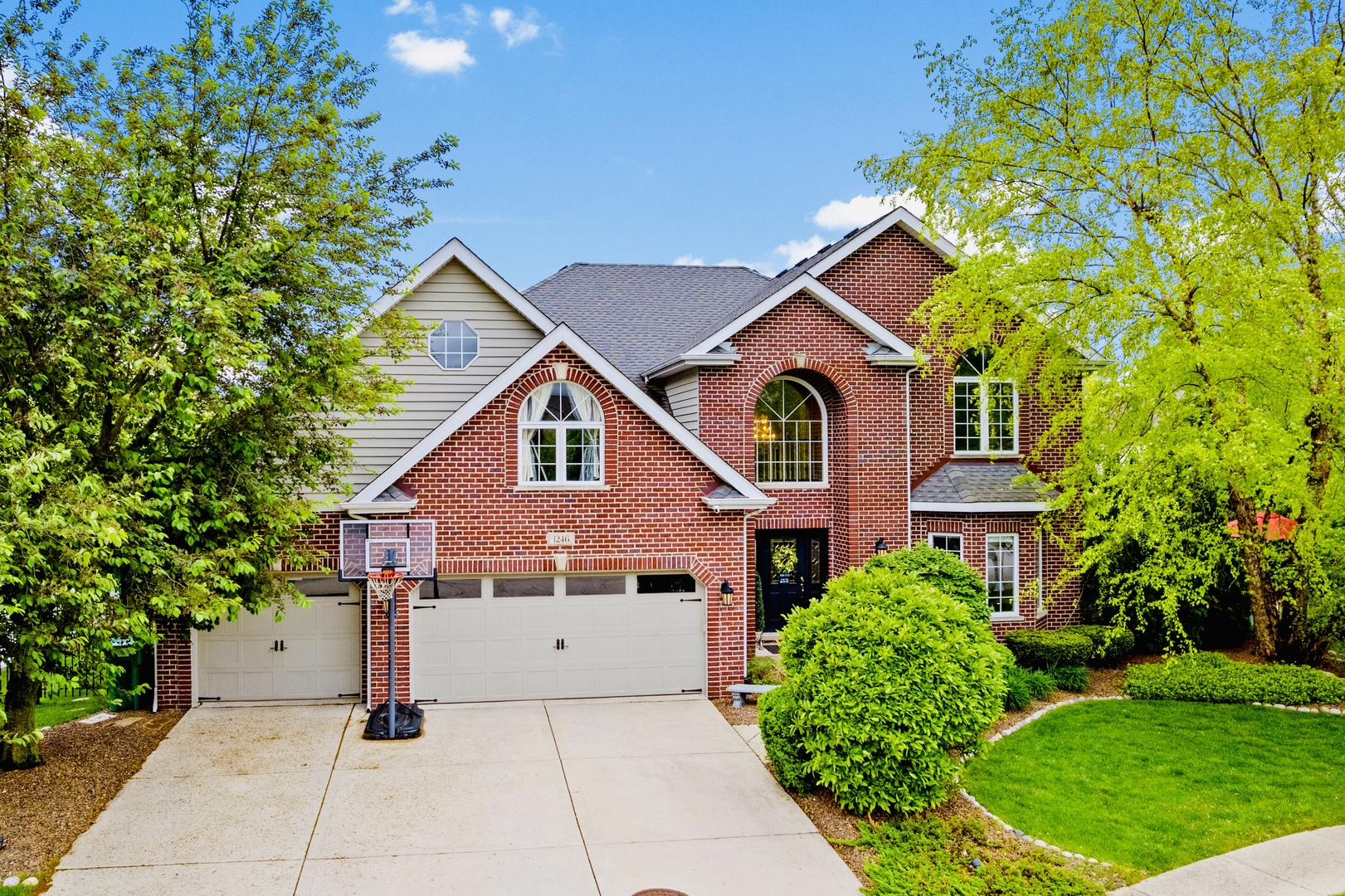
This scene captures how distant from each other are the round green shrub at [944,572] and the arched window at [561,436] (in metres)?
4.67

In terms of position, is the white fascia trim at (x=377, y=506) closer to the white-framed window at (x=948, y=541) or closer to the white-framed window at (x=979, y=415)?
the white-framed window at (x=948, y=541)

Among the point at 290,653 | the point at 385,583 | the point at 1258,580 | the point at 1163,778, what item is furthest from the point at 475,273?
the point at 1258,580

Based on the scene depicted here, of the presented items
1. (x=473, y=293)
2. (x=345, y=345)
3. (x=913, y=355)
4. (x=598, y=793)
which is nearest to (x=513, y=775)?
(x=598, y=793)

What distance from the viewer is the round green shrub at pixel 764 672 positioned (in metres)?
14.9

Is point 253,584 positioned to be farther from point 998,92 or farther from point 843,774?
point 998,92

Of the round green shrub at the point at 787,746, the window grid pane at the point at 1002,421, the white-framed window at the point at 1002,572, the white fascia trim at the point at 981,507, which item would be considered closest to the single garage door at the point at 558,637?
the round green shrub at the point at 787,746

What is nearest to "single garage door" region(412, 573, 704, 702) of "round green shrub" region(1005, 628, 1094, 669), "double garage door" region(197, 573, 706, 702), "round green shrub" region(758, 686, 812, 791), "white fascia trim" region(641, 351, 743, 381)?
"double garage door" region(197, 573, 706, 702)

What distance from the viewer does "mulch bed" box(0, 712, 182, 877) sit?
8750 mm

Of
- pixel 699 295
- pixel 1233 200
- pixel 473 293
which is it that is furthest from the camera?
pixel 699 295

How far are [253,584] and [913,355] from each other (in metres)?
11.8

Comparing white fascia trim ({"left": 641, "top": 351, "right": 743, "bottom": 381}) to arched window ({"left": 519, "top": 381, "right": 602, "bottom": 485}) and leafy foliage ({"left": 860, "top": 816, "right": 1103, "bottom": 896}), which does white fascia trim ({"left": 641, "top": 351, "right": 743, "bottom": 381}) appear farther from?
leafy foliage ({"left": 860, "top": 816, "right": 1103, "bottom": 896})

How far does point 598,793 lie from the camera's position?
10492 millimetres

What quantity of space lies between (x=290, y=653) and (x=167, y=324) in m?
6.24

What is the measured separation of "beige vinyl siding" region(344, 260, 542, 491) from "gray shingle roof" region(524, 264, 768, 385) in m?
2.07
